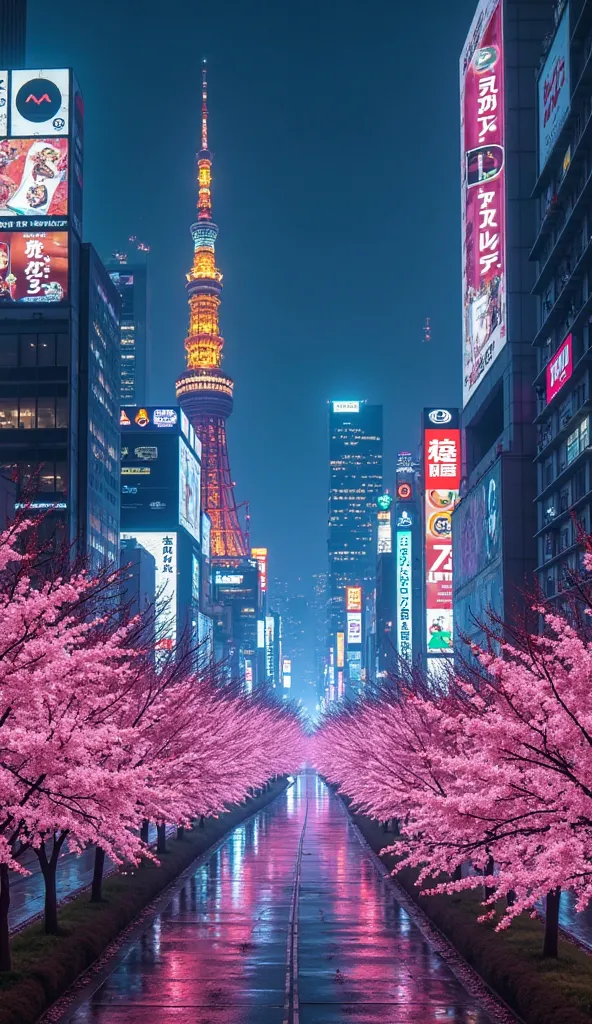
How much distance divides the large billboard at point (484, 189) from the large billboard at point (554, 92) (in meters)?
13.2

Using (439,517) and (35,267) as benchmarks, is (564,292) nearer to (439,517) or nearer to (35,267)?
(35,267)

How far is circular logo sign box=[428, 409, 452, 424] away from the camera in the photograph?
126875mm

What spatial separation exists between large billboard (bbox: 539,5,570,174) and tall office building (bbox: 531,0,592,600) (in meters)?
0.06

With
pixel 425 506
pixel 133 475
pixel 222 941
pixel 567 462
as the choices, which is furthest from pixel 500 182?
pixel 133 475

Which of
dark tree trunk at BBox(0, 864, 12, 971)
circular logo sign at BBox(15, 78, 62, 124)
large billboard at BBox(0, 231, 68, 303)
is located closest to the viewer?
dark tree trunk at BBox(0, 864, 12, 971)

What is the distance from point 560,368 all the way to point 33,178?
55.6 m

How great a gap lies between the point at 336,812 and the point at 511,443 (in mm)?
27402

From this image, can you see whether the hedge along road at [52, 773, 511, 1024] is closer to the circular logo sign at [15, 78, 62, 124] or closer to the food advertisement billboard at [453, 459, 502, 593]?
the food advertisement billboard at [453, 459, 502, 593]

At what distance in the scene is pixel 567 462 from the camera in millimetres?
79625

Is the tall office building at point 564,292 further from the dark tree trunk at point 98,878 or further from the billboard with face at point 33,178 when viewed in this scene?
the billboard with face at point 33,178

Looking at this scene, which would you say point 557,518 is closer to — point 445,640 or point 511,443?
point 511,443

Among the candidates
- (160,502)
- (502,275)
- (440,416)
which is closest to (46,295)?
(440,416)

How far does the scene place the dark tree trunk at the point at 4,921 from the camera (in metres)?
24.6

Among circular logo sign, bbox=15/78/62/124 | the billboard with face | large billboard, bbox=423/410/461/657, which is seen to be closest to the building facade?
large billboard, bbox=423/410/461/657
